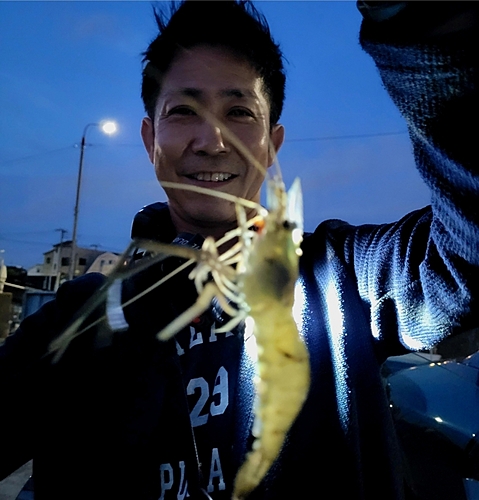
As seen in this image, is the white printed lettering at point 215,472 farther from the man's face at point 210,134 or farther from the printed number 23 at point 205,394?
the man's face at point 210,134

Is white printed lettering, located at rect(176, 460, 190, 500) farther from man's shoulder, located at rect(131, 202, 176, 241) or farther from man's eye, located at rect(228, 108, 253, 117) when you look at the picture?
man's eye, located at rect(228, 108, 253, 117)

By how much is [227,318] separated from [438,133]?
94 cm

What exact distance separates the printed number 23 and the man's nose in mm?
814

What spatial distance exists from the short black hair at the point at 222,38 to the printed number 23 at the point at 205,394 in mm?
1166

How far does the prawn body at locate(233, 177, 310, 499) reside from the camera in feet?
2.85

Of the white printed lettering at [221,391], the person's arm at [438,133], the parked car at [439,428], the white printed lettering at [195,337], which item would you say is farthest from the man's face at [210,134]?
the parked car at [439,428]

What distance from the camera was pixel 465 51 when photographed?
96cm

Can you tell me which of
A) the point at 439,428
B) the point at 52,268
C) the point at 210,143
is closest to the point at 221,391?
the point at 210,143

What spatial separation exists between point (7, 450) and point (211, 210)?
4.14ft

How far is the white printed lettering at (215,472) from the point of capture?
1.55 metres

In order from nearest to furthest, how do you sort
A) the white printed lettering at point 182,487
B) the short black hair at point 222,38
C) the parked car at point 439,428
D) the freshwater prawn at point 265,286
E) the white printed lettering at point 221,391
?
the freshwater prawn at point 265,286, the white printed lettering at point 182,487, the white printed lettering at point 221,391, the short black hair at point 222,38, the parked car at point 439,428

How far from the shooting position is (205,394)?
5.64 feet

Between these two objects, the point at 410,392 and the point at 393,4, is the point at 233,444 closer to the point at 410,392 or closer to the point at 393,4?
the point at 393,4

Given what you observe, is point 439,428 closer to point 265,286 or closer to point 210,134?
point 210,134
